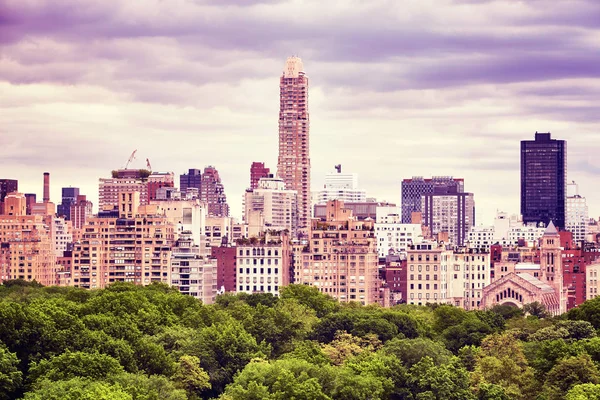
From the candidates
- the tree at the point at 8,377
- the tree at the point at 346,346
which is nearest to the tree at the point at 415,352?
the tree at the point at 346,346

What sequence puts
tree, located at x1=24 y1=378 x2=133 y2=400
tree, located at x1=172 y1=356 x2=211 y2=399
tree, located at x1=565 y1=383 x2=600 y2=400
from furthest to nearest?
tree, located at x1=172 y1=356 x2=211 y2=399 → tree, located at x1=565 y1=383 x2=600 y2=400 → tree, located at x1=24 y1=378 x2=133 y2=400

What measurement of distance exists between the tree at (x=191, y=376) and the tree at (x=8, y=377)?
15525 millimetres

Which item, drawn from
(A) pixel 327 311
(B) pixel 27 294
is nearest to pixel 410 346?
(A) pixel 327 311

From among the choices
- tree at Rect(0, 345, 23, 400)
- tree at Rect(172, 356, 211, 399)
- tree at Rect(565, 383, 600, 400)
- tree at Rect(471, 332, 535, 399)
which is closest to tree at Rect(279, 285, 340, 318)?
tree at Rect(471, 332, 535, 399)

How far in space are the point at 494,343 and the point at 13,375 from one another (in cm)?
4635

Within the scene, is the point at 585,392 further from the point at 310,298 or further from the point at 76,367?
the point at 310,298

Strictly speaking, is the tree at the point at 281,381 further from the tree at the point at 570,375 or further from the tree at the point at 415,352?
the tree at the point at 570,375

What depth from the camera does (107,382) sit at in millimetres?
114250

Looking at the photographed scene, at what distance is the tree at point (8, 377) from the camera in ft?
382

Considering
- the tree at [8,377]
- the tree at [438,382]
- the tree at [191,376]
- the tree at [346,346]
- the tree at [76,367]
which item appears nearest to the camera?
the tree at [8,377]

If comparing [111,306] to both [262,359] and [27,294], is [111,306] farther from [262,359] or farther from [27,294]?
[27,294]

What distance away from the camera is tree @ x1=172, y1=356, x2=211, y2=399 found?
130250mm

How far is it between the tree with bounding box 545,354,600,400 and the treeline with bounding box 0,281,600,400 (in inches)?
3.6

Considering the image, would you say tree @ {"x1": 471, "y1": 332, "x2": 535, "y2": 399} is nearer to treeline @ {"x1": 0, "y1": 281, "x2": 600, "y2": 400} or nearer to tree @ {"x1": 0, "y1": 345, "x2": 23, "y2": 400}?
treeline @ {"x1": 0, "y1": 281, "x2": 600, "y2": 400}
